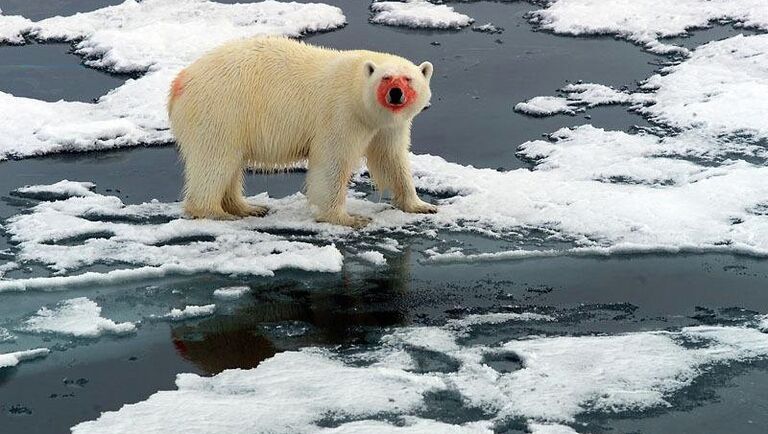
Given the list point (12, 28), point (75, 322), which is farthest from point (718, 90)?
point (12, 28)

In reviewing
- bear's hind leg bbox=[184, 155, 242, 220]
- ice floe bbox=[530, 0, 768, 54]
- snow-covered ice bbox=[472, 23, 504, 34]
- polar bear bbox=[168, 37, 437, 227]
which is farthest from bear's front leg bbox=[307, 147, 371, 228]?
ice floe bbox=[530, 0, 768, 54]

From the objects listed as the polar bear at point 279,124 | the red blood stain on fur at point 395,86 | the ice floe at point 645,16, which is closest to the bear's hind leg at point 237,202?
the polar bear at point 279,124

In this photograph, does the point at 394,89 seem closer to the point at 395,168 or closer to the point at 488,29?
the point at 395,168

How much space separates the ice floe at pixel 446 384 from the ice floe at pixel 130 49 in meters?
4.54

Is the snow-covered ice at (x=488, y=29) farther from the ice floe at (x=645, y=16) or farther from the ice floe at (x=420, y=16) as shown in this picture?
the ice floe at (x=645, y=16)

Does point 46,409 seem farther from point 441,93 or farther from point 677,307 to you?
point 441,93

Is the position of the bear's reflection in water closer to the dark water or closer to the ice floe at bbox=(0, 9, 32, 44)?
the dark water

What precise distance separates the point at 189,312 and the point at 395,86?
6.85ft

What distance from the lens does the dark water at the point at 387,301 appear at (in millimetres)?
5359

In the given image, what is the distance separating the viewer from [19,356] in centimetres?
580

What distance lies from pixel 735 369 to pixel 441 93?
5.73 m

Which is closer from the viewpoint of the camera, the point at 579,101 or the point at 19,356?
the point at 19,356

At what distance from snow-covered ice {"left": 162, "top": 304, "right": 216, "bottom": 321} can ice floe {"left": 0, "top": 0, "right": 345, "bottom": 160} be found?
138 inches

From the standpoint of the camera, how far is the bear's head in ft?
23.6
